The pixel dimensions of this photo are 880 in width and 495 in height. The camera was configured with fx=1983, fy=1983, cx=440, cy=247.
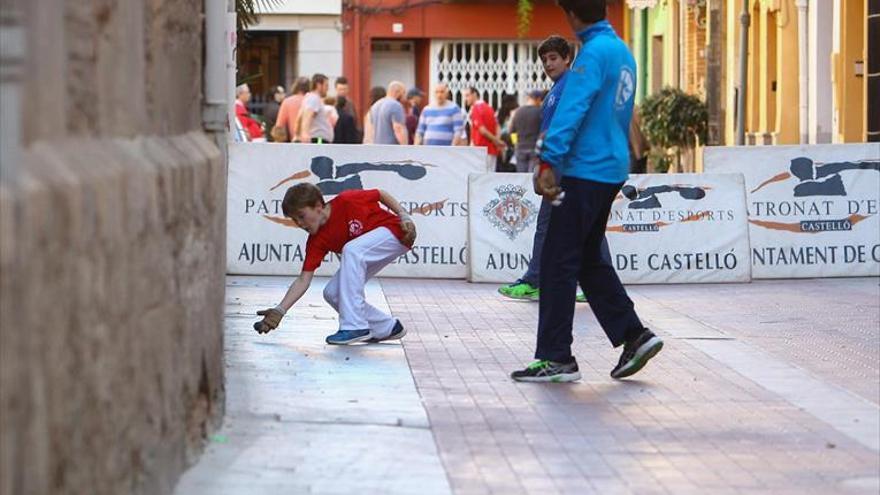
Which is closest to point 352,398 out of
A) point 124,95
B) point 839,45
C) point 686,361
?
point 686,361

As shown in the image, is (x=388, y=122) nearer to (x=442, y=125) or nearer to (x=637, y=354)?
(x=442, y=125)

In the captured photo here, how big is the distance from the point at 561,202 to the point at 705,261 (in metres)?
6.95

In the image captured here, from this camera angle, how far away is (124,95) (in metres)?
5.86

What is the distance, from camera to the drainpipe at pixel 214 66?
7.90m

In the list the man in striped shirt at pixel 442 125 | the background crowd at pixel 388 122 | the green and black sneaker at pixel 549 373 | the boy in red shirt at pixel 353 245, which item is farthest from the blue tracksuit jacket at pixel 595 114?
the man in striped shirt at pixel 442 125

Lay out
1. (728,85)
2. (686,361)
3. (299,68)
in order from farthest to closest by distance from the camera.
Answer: (299,68) < (728,85) < (686,361)

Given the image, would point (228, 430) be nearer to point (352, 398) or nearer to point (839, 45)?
point (352, 398)

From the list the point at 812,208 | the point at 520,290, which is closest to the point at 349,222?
the point at 520,290

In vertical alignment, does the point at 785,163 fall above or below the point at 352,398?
above

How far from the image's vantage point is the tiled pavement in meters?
7.00

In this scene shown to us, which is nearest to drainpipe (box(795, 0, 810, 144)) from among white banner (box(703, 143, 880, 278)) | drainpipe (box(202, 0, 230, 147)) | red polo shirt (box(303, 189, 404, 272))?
white banner (box(703, 143, 880, 278))

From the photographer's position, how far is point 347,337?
11094 mm

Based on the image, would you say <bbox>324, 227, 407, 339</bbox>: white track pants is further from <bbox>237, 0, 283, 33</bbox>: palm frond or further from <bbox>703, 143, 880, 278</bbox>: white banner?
<bbox>703, 143, 880, 278</bbox>: white banner

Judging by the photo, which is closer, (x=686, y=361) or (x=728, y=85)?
(x=686, y=361)
